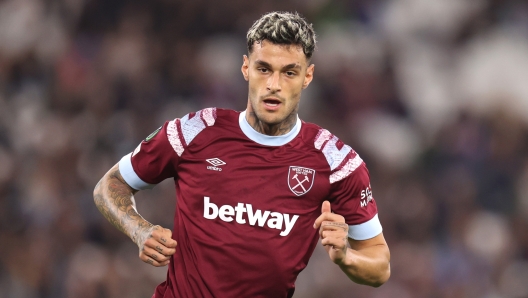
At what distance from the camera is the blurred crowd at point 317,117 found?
8688mm

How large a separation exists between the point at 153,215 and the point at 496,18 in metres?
4.97

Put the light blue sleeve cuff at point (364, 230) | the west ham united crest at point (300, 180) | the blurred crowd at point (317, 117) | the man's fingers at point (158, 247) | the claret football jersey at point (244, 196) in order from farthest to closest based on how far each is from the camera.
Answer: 1. the blurred crowd at point (317, 117)
2. the light blue sleeve cuff at point (364, 230)
3. the west ham united crest at point (300, 180)
4. the claret football jersey at point (244, 196)
5. the man's fingers at point (158, 247)

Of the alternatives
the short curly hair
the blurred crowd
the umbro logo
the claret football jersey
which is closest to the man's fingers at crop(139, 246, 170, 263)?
the claret football jersey

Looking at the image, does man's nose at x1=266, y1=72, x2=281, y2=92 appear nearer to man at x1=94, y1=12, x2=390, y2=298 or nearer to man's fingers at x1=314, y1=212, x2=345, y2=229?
man at x1=94, y1=12, x2=390, y2=298

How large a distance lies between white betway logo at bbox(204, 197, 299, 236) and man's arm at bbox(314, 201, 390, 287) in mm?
268

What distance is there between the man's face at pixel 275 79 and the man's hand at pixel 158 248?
0.87 meters

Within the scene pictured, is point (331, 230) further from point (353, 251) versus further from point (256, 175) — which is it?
point (256, 175)

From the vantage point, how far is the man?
4.29 meters

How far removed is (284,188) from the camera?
4402 millimetres

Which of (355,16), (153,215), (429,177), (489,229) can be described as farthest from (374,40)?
(153,215)

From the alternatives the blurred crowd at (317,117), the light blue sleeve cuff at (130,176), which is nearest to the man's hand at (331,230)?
the light blue sleeve cuff at (130,176)

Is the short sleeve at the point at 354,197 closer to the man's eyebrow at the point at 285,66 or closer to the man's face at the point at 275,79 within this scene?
the man's face at the point at 275,79

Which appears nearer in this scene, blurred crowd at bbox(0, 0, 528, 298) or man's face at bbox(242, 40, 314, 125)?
man's face at bbox(242, 40, 314, 125)

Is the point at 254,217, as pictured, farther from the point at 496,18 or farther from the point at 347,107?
the point at 496,18
